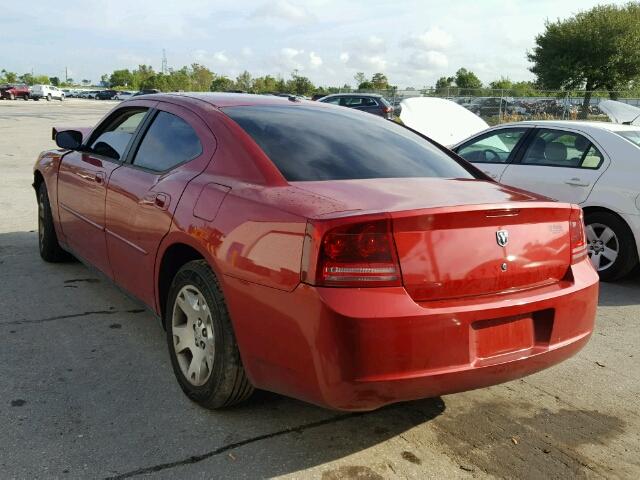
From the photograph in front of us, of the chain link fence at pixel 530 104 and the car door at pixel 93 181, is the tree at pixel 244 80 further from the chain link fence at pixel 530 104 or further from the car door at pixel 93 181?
the car door at pixel 93 181

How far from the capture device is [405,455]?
281 centimetres

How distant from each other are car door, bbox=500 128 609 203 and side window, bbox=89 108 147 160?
3961 millimetres

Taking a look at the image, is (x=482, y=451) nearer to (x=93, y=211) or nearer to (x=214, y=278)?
(x=214, y=278)

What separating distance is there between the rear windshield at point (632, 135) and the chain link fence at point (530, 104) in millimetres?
19731

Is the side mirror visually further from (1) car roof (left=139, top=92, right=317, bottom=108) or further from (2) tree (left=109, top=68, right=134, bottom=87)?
(2) tree (left=109, top=68, right=134, bottom=87)

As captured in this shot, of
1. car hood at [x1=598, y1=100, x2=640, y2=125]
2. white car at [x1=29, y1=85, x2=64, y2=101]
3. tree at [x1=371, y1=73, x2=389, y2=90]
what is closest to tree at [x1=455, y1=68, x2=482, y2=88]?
tree at [x1=371, y1=73, x2=389, y2=90]

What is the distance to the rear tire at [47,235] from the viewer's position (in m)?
5.56

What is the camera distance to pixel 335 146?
3.39 m

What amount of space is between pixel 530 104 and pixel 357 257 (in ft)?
97.9

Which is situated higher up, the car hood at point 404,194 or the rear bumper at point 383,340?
the car hood at point 404,194

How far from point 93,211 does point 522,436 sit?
10.2 feet

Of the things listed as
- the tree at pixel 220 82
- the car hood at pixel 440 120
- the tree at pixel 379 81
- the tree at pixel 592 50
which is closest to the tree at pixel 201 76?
the tree at pixel 220 82

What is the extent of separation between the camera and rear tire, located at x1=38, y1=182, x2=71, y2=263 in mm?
5562

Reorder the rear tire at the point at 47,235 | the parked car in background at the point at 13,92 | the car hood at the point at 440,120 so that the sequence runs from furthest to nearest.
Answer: the parked car in background at the point at 13,92 < the car hood at the point at 440,120 < the rear tire at the point at 47,235
